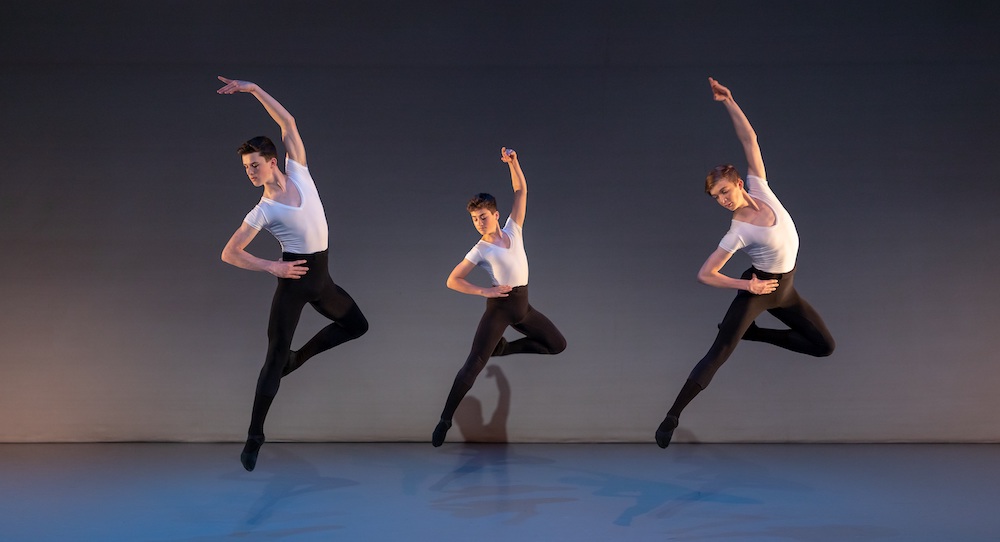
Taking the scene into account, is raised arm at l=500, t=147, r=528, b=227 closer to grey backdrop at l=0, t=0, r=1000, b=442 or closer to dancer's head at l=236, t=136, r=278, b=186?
Answer: grey backdrop at l=0, t=0, r=1000, b=442

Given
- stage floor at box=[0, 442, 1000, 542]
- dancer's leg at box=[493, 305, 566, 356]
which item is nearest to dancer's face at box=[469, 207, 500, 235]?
dancer's leg at box=[493, 305, 566, 356]

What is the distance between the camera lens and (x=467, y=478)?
183 inches

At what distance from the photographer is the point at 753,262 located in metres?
3.98

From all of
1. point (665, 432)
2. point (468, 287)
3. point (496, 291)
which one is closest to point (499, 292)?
point (496, 291)

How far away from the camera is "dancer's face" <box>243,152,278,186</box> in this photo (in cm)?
377

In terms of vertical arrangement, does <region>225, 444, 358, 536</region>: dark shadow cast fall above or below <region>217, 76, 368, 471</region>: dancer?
below

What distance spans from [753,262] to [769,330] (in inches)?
19.1

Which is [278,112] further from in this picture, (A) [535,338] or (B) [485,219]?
(A) [535,338]

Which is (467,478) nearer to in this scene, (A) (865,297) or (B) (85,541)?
(B) (85,541)

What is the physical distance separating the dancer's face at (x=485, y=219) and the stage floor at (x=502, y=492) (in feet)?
4.53

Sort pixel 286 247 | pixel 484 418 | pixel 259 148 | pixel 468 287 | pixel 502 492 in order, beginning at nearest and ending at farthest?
pixel 259 148, pixel 286 247, pixel 502 492, pixel 468 287, pixel 484 418

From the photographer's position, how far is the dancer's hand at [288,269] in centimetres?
382

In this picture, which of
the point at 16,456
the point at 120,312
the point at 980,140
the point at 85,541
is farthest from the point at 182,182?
the point at 980,140

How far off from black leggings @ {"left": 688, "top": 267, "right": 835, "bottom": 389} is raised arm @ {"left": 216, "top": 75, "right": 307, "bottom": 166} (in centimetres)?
219
